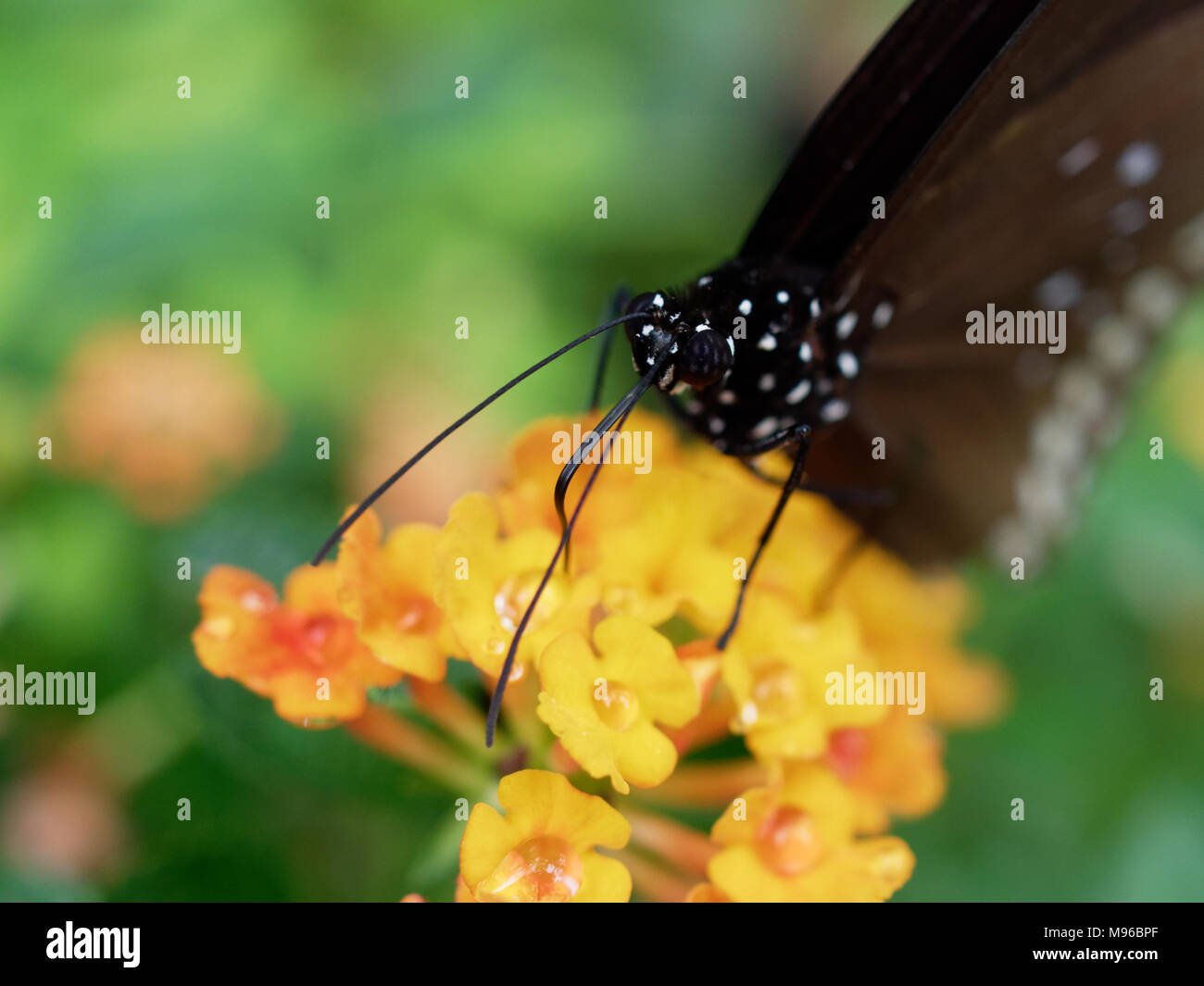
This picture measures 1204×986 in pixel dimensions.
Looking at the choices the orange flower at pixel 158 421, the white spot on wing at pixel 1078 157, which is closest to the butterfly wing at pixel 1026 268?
the white spot on wing at pixel 1078 157

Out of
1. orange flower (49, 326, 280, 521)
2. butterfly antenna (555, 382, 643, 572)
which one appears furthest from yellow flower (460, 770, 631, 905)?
orange flower (49, 326, 280, 521)

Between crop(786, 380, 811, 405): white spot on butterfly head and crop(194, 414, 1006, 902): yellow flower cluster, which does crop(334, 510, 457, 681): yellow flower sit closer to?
crop(194, 414, 1006, 902): yellow flower cluster

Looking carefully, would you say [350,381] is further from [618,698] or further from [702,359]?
[618,698]

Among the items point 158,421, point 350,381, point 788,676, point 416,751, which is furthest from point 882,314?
point 158,421

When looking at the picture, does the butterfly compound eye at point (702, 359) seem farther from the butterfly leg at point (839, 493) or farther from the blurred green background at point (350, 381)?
the blurred green background at point (350, 381)

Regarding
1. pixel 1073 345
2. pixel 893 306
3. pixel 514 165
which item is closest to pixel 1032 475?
pixel 1073 345
